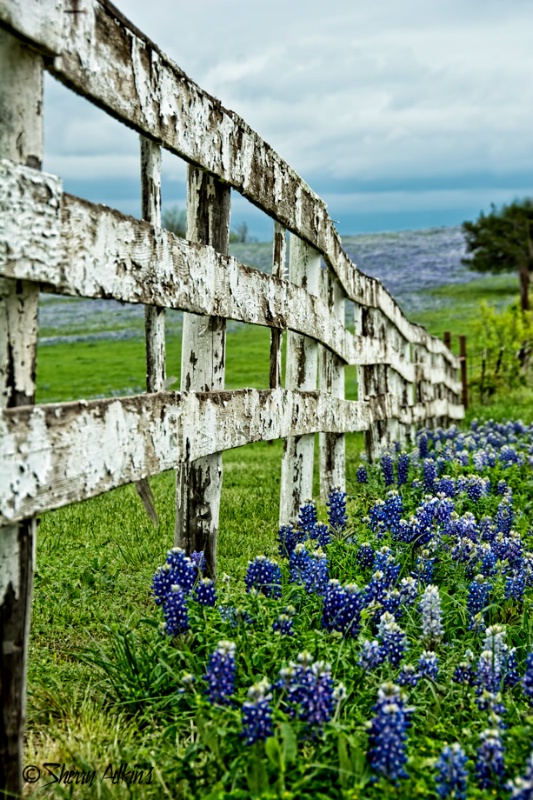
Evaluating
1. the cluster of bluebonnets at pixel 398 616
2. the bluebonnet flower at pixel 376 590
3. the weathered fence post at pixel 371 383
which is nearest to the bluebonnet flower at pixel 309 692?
the cluster of bluebonnets at pixel 398 616

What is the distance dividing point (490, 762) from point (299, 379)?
3.97 m

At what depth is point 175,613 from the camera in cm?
335

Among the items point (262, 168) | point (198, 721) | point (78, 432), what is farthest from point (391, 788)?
point (262, 168)

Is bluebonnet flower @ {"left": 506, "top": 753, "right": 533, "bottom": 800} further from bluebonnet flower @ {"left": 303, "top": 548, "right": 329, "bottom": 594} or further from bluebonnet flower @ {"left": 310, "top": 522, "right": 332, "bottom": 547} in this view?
bluebonnet flower @ {"left": 310, "top": 522, "right": 332, "bottom": 547}

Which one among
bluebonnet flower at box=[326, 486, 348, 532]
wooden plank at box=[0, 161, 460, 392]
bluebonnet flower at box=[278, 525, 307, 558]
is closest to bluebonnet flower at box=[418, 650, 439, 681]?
bluebonnet flower at box=[278, 525, 307, 558]

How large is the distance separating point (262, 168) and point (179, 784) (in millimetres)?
3180

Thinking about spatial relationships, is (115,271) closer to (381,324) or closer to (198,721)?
(198,721)

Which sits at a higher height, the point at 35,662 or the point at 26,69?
the point at 26,69

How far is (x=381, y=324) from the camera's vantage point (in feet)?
31.2

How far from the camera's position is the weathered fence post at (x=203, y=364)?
4289 mm

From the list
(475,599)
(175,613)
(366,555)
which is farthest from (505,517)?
(175,613)

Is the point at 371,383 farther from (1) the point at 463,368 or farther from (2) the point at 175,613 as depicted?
(1) the point at 463,368

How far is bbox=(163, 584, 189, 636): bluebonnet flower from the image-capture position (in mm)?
3350

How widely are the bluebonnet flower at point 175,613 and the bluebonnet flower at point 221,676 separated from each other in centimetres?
45
